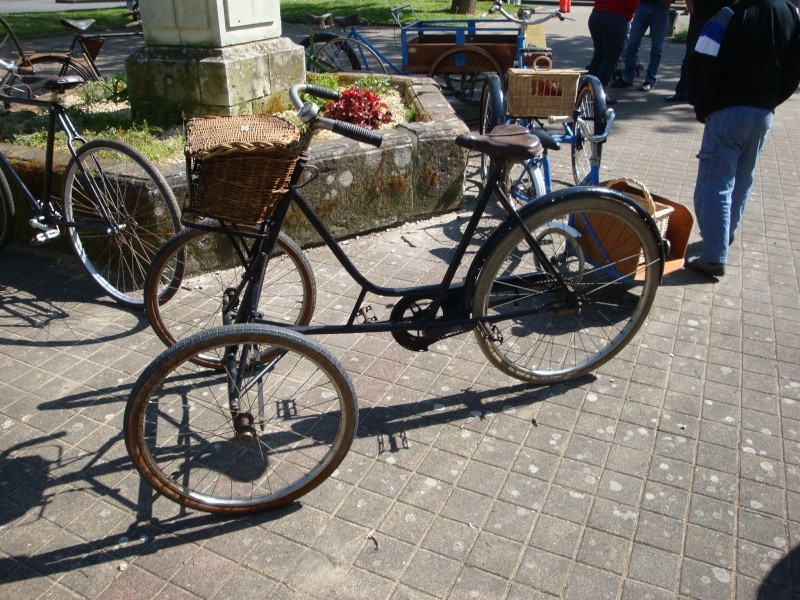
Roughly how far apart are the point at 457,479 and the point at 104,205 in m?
2.68

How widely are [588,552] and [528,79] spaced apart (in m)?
3.54

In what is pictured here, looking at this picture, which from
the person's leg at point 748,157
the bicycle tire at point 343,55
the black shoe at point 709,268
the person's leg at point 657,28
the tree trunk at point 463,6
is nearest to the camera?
the person's leg at point 748,157

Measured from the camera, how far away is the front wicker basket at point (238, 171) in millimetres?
2580

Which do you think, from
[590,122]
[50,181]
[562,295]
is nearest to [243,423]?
[562,295]

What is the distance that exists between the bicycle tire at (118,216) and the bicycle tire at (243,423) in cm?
109

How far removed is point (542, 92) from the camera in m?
5.20

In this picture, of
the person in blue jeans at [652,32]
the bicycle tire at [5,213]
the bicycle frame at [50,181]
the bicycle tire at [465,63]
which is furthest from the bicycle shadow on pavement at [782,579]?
the person in blue jeans at [652,32]

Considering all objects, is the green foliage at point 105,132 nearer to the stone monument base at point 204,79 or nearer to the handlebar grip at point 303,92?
the stone monument base at point 204,79

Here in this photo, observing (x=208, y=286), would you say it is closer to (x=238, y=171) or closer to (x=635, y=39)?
(x=238, y=171)

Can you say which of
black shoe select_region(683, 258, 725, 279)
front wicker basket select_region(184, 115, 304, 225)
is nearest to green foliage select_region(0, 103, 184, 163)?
front wicker basket select_region(184, 115, 304, 225)

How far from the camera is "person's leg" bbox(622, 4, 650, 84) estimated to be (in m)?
10.3

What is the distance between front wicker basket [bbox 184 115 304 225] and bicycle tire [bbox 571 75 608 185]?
9.31 feet

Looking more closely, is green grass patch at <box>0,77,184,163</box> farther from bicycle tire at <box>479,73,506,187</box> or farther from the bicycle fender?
the bicycle fender

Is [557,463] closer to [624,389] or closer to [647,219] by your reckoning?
[624,389]
